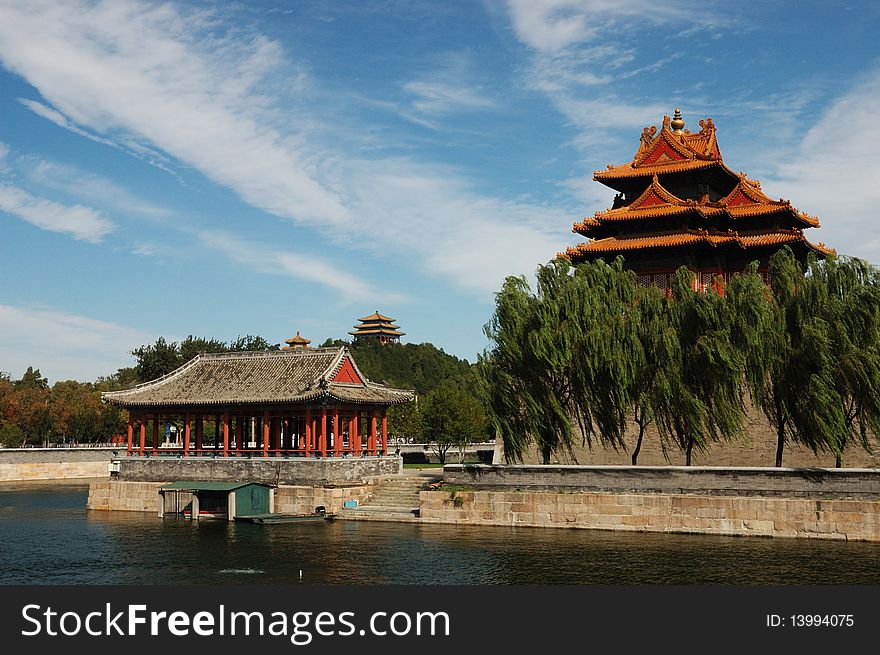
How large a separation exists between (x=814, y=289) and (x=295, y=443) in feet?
80.2

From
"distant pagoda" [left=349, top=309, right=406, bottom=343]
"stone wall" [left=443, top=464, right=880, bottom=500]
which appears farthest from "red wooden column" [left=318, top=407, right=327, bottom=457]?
"distant pagoda" [left=349, top=309, right=406, bottom=343]

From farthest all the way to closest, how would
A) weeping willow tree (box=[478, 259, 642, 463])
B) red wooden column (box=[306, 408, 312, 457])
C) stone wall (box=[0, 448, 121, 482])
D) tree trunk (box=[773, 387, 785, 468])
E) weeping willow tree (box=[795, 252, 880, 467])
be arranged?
1. stone wall (box=[0, 448, 121, 482])
2. red wooden column (box=[306, 408, 312, 457])
3. weeping willow tree (box=[478, 259, 642, 463])
4. tree trunk (box=[773, 387, 785, 468])
5. weeping willow tree (box=[795, 252, 880, 467])

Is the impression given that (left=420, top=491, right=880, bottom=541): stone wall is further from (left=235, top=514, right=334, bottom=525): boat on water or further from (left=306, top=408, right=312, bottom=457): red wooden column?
(left=306, top=408, right=312, bottom=457): red wooden column

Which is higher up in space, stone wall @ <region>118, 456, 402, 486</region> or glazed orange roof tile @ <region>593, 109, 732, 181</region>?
glazed orange roof tile @ <region>593, 109, 732, 181</region>

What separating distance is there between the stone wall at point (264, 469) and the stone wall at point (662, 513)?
177 inches

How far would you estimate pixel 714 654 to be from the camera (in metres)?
13.3

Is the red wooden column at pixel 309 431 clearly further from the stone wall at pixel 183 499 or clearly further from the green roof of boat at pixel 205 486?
the green roof of boat at pixel 205 486

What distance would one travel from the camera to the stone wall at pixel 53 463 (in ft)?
197

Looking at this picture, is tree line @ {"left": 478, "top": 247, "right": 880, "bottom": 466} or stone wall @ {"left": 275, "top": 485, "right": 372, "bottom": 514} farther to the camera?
stone wall @ {"left": 275, "top": 485, "right": 372, "bottom": 514}

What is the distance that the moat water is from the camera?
818 inches

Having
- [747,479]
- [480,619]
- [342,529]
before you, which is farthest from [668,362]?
[480,619]

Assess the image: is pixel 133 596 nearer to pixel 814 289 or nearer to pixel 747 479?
pixel 747 479

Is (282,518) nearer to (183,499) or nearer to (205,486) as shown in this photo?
(205,486)

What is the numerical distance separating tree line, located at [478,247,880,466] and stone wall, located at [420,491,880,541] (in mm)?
2491
